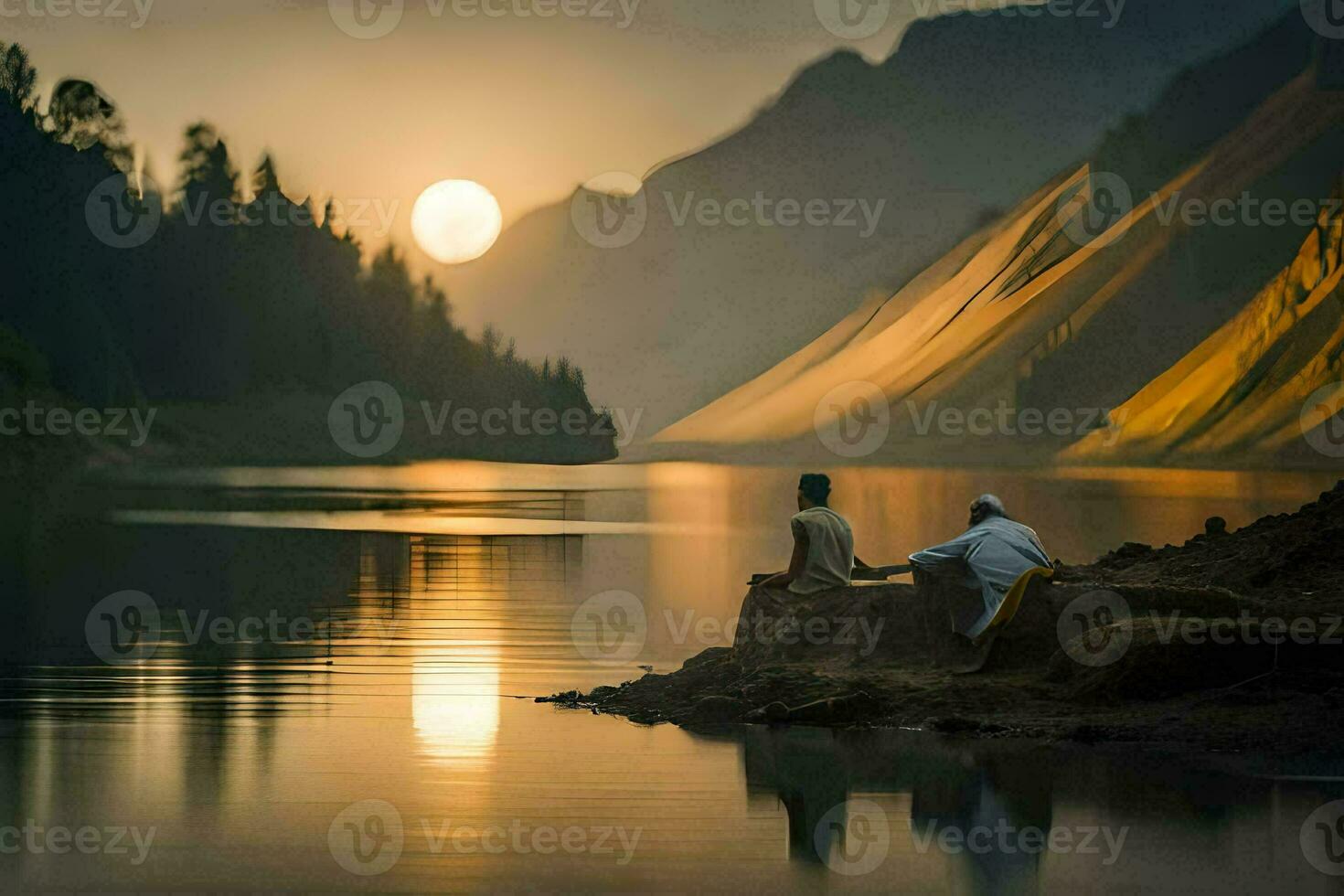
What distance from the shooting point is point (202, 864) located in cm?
662

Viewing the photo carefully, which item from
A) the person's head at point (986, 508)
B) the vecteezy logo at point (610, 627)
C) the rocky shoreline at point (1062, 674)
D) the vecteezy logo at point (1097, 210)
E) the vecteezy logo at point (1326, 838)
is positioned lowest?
the vecteezy logo at point (1326, 838)

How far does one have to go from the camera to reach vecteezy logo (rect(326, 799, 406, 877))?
6586mm

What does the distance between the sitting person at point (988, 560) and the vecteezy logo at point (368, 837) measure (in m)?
4.48

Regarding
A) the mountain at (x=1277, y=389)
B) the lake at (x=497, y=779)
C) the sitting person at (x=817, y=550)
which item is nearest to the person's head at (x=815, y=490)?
the sitting person at (x=817, y=550)

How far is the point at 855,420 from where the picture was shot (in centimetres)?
16988

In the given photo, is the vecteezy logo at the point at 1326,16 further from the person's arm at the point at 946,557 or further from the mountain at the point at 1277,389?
the person's arm at the point at 946,557

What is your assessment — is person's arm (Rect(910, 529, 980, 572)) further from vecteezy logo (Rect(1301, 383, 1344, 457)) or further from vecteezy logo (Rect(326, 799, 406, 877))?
vecteezy logo (Rect(1301, 383, 1344, 457))

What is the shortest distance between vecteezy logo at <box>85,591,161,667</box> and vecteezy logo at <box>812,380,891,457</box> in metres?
126

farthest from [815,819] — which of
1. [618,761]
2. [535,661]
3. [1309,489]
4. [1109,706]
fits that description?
[1309,489]

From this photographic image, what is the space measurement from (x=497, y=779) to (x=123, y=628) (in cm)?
842

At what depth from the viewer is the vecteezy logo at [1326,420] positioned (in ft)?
269

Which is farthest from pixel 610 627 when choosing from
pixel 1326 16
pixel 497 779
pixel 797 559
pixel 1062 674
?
pixel 1326 16

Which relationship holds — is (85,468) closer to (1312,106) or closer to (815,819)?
(815,819)

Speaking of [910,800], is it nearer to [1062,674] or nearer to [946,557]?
[1062,674]
